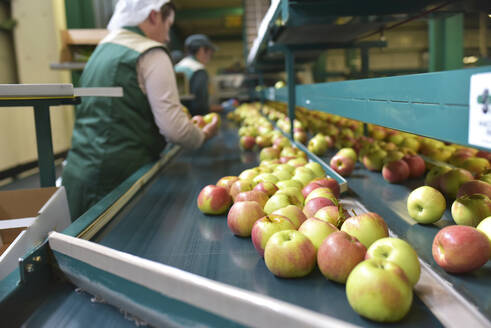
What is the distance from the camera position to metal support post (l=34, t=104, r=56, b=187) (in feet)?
5.56

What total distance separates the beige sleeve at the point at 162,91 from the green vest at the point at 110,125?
0.05 metres

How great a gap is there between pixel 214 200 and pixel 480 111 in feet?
3.68

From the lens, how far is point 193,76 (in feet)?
18.9

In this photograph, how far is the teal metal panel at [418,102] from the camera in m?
0.78

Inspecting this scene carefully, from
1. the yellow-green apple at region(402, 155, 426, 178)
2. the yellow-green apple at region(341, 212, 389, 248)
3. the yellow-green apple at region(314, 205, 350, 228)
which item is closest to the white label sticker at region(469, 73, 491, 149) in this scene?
the yellow-green apple at region(341, 212, 389, 248)

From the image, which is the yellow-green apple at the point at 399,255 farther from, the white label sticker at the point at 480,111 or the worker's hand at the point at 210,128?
the worker's hand at the point at 210,128

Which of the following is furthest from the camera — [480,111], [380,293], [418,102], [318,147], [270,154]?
[318,147]

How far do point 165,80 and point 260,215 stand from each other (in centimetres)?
143

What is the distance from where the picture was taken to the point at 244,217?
1.38 meters

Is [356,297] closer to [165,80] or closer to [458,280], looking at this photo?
[458,280]

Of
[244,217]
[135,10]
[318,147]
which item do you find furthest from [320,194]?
[135,10]

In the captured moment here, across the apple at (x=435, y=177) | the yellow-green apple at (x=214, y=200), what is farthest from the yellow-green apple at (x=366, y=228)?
the apple at (x=435, y=177)

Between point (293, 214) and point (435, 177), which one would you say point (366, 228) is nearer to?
point (293, 214)

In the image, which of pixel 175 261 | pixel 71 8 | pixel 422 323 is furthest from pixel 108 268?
pixel 71 8
